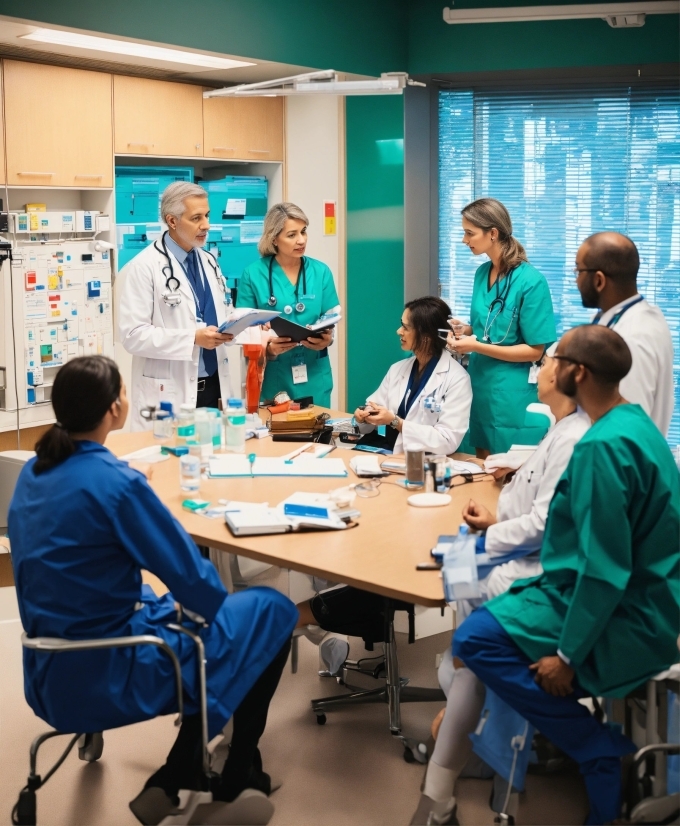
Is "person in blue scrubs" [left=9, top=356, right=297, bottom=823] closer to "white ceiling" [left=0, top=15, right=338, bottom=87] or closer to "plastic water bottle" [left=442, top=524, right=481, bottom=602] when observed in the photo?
"plastic water bottle" [left=442, top=524, right=481, bottom=602]

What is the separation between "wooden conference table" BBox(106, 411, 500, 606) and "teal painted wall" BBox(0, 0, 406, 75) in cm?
212

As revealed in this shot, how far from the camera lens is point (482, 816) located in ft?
9.27

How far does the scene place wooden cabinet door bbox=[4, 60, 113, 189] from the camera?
16.2ft

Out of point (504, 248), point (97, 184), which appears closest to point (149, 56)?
point (97, 184)

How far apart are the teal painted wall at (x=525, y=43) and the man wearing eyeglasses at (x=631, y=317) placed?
2.63 meters

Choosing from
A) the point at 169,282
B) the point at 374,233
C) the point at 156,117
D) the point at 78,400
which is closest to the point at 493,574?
the point at 78,400

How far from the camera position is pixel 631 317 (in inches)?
125

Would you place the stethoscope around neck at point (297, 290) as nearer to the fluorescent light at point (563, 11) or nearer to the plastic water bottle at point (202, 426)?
the plastic water bottle at point (202, 426)

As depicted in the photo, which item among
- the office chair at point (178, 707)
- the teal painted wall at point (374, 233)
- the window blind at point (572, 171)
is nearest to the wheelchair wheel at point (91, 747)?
the office chair at point (178, 707)

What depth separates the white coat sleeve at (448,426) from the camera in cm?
391

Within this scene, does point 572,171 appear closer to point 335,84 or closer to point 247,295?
point 247,295

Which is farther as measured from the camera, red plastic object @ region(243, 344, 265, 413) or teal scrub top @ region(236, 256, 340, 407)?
teal scrub top @ region(236, 256, 340, 407)

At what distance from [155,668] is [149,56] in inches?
143

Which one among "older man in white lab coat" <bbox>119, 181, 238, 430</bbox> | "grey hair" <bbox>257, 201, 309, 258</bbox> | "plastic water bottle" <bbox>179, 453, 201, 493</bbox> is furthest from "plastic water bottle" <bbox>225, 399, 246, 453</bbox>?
"grey hair" <bbox>257, 201, 309, 258</bbox>
